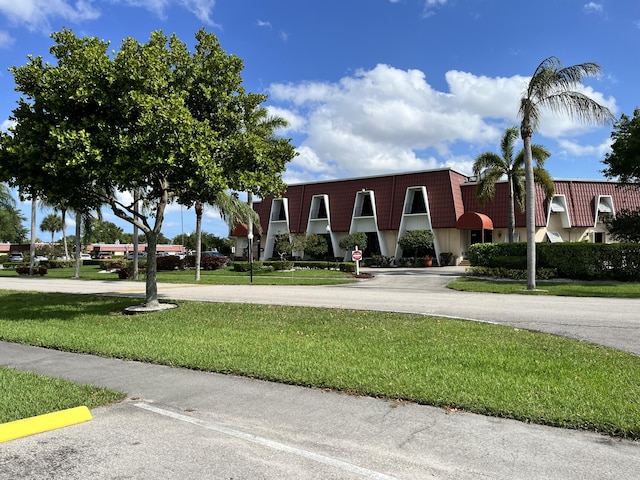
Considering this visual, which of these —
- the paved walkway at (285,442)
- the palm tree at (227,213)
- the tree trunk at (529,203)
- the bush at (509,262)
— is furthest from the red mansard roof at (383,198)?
the paved walkway at (285,442)

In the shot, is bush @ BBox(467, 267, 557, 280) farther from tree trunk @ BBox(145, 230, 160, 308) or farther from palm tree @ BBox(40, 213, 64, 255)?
palm tree @ BBox(40, 213, 64, 255)

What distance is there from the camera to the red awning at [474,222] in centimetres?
3350

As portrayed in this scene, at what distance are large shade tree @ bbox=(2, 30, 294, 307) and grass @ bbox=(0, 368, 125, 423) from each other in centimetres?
547

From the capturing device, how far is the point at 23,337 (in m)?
9.50

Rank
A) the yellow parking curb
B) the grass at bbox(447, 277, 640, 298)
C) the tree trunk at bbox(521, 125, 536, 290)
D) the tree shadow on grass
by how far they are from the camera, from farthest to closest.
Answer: the tree trunk at bbox(521, 125, 536, 290) < the grass at bbox(447, 277, 640, 298) < the tree shadow on grass < the yellow parking curb

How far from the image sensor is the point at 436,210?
37281 millimetres

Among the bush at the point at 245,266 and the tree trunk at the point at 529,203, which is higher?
the tree trunk at the point at 529,203

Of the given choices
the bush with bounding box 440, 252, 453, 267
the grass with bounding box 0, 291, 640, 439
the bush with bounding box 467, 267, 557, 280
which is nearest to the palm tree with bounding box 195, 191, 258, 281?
the bush with bounding box 467, 267, 557, 280

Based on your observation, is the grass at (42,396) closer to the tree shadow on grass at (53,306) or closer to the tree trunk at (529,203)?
the tree shadow on grass at (53,306)

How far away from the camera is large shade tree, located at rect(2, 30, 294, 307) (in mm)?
10625

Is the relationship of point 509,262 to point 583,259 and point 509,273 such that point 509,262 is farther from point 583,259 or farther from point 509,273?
point 583,259

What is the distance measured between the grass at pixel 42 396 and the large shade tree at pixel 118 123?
5.47 meters

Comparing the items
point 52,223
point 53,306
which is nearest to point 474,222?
point 53,306

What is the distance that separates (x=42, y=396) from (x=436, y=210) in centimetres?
3414
